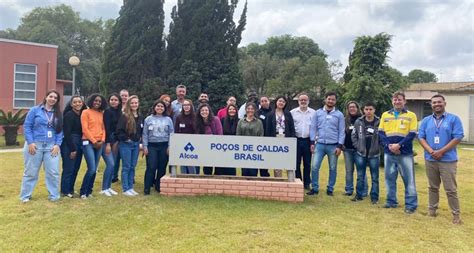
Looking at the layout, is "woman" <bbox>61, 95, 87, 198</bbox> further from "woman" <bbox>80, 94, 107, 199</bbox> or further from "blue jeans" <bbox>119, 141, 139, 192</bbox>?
"blue jeans" <bbox>119, 141, 139, 192</bbox>

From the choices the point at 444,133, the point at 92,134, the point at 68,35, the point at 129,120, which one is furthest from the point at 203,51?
the point at 68,35

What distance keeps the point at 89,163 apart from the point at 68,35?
131 feet

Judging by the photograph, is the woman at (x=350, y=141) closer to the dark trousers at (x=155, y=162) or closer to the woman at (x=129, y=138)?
the dark trousers at (x=155, y=162)

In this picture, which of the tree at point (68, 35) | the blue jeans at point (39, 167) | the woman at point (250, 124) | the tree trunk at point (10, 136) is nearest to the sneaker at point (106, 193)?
the blue jeans at point (39, 167)

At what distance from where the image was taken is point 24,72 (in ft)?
60.9

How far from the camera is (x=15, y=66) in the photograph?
1820 centimetres

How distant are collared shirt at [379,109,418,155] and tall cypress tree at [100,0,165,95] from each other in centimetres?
1065

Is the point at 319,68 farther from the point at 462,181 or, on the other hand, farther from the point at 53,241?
the point at 53,241

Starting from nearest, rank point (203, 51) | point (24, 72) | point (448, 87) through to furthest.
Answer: point (203, 51) < point (24, 72) < point (448, 87)

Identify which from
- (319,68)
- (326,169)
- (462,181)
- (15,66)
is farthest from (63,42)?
(462,181)

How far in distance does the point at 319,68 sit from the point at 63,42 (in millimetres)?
25654

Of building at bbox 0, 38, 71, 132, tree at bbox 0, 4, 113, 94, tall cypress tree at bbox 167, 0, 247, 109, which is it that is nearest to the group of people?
tall cypress tree at bbox 167, 0, 247, 109

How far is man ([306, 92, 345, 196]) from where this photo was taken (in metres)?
6.18

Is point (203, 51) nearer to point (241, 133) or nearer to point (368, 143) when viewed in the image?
point (241, 133)
